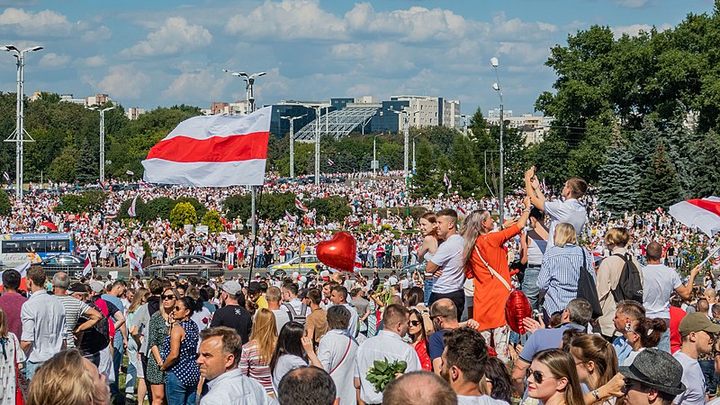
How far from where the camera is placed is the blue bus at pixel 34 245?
47844 millimetres

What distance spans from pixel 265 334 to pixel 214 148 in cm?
648

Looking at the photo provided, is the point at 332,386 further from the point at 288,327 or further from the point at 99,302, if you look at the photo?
the point at 99,302

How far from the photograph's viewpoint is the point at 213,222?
214ft

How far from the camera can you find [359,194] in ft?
275

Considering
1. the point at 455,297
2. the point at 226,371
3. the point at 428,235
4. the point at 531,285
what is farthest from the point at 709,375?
the point at 226,371

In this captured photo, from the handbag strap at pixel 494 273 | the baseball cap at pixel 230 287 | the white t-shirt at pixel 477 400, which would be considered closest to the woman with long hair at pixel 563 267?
the handbag strap at pixel 494 273

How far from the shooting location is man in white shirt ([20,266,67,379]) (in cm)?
989

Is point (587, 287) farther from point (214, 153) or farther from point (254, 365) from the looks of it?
point (214, 153)

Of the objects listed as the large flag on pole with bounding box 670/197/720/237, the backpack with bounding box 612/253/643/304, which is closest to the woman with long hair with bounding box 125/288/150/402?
the backpack with bounding box 612/253/643/304

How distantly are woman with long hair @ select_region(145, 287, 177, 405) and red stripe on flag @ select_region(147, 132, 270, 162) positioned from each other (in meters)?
4.32

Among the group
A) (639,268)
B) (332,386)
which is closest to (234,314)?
(639,268)

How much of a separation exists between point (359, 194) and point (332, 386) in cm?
7777

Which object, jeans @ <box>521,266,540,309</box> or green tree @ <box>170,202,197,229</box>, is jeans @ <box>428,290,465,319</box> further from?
green tree @ <box>170,202,197,229</box>

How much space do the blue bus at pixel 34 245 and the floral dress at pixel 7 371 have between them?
41076 millimetres
